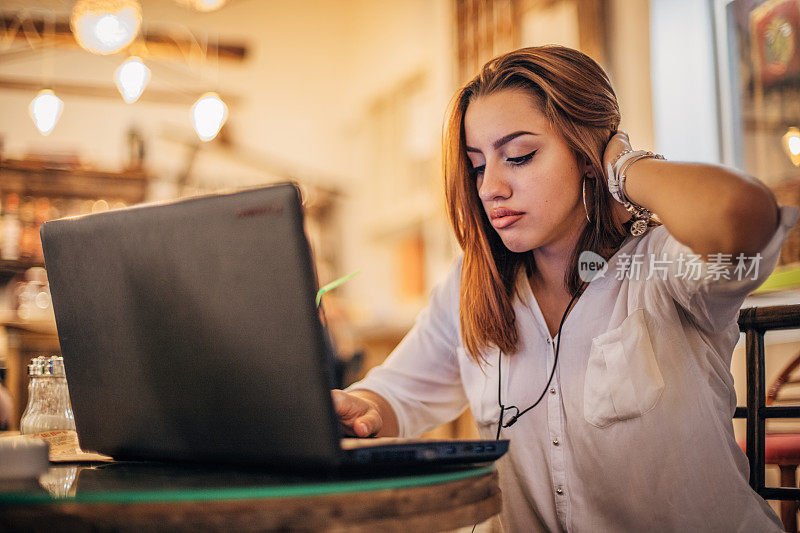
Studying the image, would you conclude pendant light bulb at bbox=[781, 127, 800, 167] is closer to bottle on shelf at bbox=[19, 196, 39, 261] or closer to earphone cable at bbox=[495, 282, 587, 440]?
earphone cable at bbox=[495, 282, 587, 440]

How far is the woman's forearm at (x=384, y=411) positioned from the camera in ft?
3.89

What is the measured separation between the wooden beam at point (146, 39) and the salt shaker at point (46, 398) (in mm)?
4200

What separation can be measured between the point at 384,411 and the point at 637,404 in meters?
0.41

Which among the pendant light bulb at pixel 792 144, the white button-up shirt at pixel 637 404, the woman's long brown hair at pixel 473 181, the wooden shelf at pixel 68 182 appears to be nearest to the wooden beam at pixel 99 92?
the wooden shelf at pixel 68 182

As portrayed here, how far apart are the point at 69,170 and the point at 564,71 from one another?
5.12m

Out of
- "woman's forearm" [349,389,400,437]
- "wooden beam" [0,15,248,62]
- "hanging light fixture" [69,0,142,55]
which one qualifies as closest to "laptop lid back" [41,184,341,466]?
"woman's forearm" [349,389,400,437]

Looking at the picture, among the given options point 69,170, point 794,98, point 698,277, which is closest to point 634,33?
point 794,98

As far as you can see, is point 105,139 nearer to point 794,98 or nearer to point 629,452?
point 794,98

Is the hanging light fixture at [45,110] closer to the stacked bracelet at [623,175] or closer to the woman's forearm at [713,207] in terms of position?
the stacked bracelet at [623,175]

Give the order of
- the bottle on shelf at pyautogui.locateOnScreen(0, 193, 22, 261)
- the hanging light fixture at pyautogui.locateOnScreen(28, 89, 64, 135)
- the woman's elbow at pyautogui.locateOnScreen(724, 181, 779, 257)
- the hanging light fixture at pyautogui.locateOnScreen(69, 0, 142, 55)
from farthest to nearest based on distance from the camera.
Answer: the bottle on shelf at pyautogui.locateOnScreen(0, 193, 22, 261)
the hanging light fixture at pyautogui.locateOnScreen(28, 89, 64, 135)
the hanging light fixture at pyautogui.locateOnScreen(69, 0, 142, 55)
the woman's elbow at pyautogui.locateOnScreen(724, 181, 779, 257)

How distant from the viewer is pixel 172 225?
2.23ft

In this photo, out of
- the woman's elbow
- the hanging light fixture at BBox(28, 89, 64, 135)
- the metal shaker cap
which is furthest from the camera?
the hanging light fixture at BBox(28, 89, 64, 135)

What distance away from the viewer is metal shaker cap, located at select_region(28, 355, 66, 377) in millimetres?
1104

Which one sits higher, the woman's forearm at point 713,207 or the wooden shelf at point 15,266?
the wooden shelf at point 15,266
